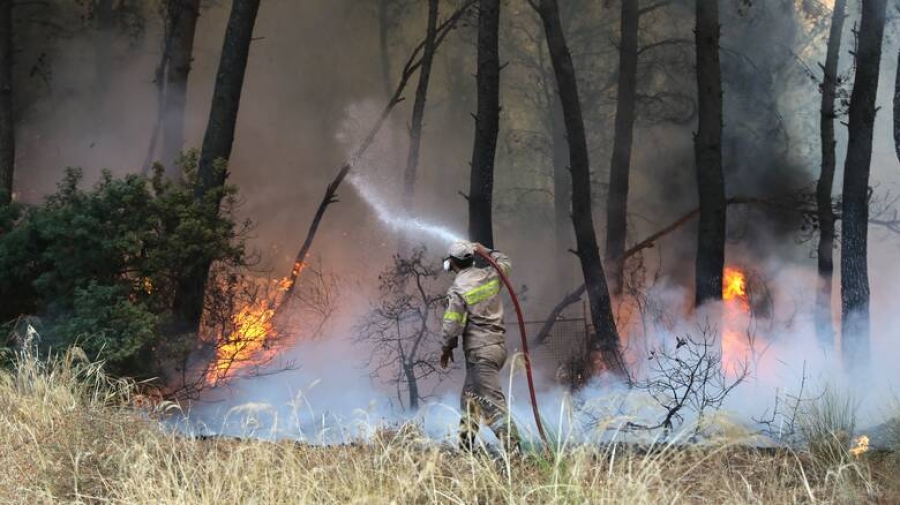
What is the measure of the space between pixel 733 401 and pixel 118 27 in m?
11.2

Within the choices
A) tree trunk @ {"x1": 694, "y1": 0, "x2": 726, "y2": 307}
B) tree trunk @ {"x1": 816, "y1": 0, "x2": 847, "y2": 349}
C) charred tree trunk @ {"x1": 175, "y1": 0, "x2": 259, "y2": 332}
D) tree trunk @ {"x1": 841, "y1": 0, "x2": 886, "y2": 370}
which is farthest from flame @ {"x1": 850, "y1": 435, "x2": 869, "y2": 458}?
charred tree trunk @ {"x1": 175, "y1": 0, "x2": 259, "y2": 332}

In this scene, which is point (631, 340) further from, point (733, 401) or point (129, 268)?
point (129, 268)

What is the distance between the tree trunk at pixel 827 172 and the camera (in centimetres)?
1239

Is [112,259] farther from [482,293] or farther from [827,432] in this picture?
[827,432]

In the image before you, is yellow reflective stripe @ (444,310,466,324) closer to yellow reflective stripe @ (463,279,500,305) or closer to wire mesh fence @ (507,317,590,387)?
yellow reflective stripe @ (463,279,500,305)

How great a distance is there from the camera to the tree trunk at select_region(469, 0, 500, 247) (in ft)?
37.5

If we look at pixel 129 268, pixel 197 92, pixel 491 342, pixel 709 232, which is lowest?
pixel 491 342

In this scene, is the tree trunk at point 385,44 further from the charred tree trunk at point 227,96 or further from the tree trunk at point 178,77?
the charred tree trunk at point 227,96

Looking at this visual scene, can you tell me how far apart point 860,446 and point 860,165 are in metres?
4.67

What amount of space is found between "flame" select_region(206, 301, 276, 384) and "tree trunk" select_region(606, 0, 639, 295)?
5.40 metres

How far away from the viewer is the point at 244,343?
11.3 meters

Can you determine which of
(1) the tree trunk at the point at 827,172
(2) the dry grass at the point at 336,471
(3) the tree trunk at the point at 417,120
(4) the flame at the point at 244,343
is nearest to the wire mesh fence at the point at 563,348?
(3) the tree trunk at the point at 417,120

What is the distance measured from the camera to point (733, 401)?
10.4 m

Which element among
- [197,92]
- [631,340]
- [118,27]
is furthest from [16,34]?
[631,340]
